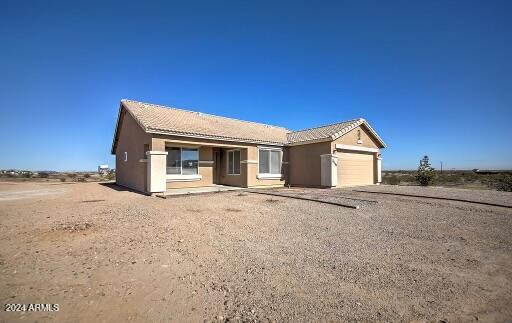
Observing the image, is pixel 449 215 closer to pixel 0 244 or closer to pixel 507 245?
pixel 507 245

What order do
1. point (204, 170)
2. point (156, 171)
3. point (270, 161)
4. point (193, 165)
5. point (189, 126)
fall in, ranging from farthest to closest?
point (270, 161) < point (204, 170) < point (193, 165) < point (189, 126) < point (156, 171)

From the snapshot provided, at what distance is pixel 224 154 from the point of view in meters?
18.9

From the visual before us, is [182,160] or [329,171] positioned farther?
[329,171]

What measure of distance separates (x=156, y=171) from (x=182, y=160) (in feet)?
9.45

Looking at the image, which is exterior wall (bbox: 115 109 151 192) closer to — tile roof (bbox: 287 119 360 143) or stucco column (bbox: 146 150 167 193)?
stucco column (bbox: 146 150 167 193)

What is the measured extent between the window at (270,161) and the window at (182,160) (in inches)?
179

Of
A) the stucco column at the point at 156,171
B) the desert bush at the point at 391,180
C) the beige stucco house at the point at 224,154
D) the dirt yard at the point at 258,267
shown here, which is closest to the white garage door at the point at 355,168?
the beige stucco house at the point at 224,154

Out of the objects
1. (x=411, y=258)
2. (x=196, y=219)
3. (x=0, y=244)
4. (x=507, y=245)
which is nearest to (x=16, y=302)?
(x=0, y=244)

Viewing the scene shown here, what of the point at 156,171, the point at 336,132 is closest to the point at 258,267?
the point at 156,171

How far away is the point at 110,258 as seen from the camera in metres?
4.51

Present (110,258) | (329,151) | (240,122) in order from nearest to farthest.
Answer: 1. (110,258)
2. (329,151)
3. (240,122)

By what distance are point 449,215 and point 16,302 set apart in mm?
10351

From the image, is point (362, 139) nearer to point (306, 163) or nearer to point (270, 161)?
point (306, 163)

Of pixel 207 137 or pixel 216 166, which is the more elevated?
pixel 207 137
